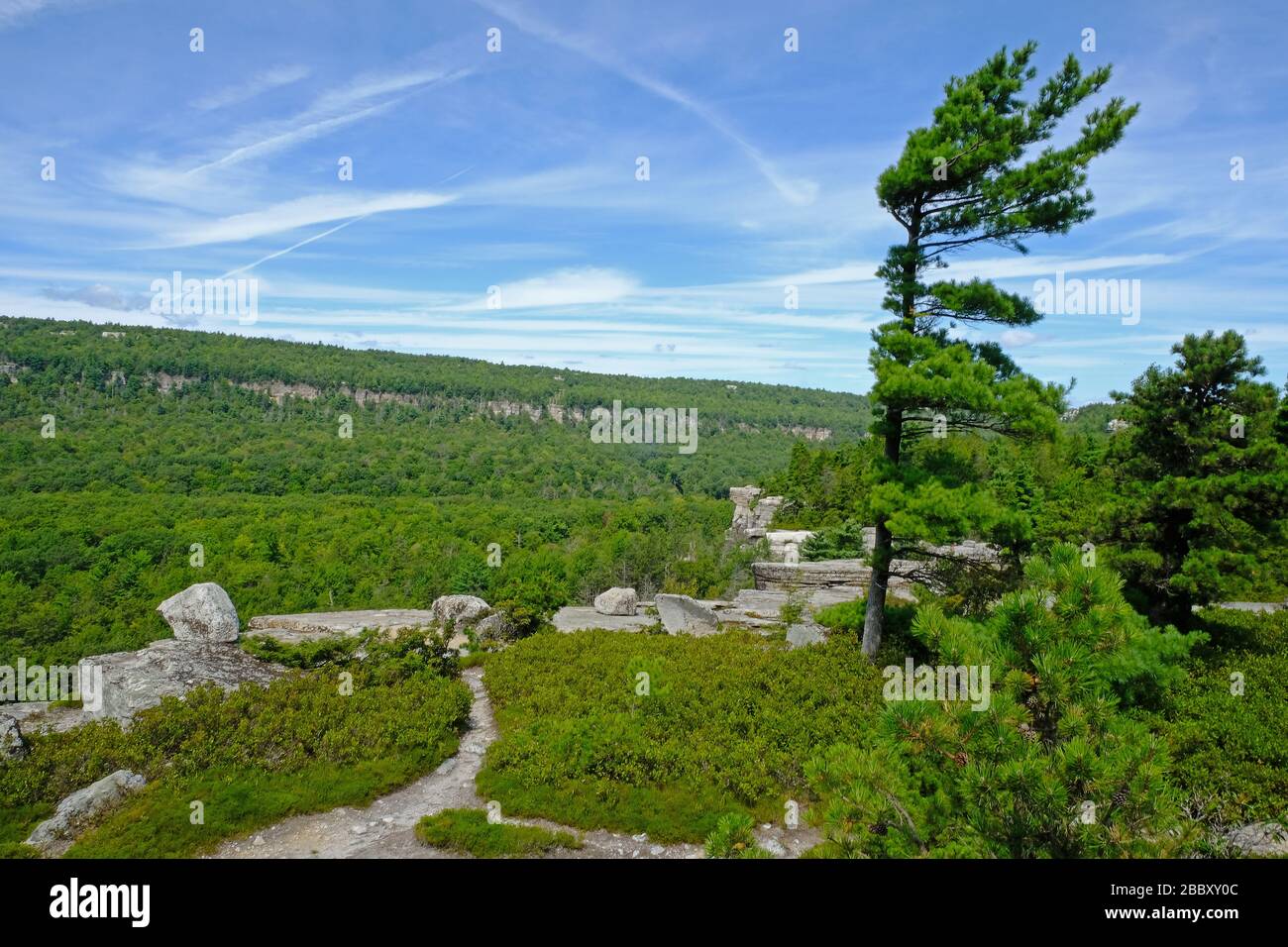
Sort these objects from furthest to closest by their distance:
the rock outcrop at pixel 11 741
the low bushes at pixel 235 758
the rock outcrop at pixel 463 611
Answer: the rock outcrop at pixel 463 611 → the rock outcrop at pixel 11 741 → the low bushes at pixel 235 758

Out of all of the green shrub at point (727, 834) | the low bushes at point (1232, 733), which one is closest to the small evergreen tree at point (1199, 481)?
the low bushes at point (1232, 733)

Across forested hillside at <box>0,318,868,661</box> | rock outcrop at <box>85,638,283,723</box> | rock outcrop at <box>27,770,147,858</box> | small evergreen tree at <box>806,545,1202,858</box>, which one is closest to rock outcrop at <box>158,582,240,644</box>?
rock outcrop at <box>85,638,283,723</box>

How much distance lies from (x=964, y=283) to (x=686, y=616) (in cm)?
1377

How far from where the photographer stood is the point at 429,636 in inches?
732

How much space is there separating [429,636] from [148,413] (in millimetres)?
119602

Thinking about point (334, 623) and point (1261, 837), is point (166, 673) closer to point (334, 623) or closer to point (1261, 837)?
point (334, 623)

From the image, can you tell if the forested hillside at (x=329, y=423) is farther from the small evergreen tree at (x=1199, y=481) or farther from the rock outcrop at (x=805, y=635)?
the small evergreen tree at (x=1199, y=481)

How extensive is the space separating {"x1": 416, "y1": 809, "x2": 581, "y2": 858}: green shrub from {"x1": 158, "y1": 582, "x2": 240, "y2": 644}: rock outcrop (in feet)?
39.0

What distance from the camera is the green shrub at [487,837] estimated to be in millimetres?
9773

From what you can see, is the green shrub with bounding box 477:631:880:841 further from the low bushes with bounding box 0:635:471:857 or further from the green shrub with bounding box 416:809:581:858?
the low bushes with bounding box 0:635:471:857

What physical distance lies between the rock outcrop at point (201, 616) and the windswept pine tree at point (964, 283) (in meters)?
17.8

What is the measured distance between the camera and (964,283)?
13797 mm
